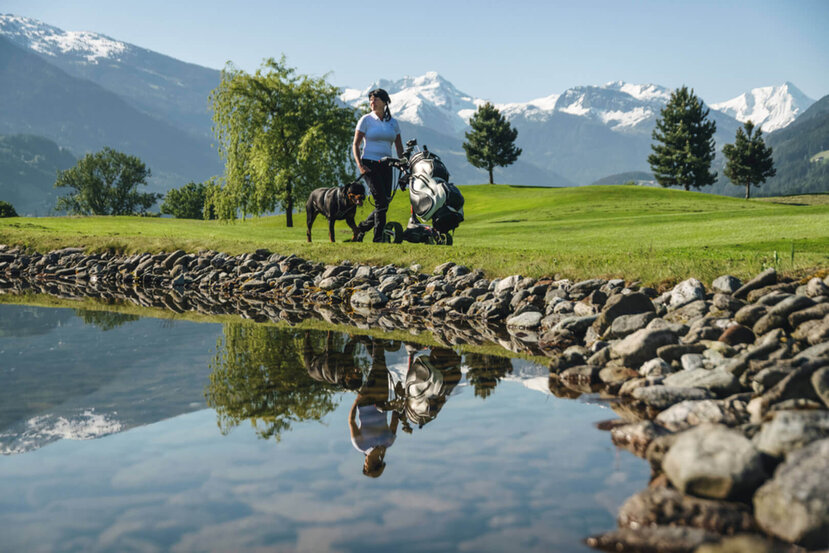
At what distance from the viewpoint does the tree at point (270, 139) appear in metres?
40.4

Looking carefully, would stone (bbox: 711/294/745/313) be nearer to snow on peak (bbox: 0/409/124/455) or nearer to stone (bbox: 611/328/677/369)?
stone (bbox: 611/328/677/369)

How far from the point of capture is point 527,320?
12453 mm

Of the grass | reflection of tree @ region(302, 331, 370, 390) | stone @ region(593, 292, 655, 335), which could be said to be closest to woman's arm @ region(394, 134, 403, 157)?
the grass

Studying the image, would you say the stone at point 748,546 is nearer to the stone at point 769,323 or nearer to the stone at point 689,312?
the stone at point 769,323

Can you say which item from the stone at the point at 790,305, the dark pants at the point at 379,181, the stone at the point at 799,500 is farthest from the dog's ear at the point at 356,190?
the stone at the point at 799,500

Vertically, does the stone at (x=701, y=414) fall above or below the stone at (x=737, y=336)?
below

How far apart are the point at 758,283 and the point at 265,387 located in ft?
23.5

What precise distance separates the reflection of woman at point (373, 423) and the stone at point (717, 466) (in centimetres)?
216

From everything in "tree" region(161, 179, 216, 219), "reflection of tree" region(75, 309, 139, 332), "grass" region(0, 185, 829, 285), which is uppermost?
"tree" region(161, 179, 216, 219)

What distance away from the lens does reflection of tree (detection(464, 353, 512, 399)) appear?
8.31 meters

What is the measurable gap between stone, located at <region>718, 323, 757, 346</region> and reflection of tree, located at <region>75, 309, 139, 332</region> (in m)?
9.88

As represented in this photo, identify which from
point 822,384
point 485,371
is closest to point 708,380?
point 822,384

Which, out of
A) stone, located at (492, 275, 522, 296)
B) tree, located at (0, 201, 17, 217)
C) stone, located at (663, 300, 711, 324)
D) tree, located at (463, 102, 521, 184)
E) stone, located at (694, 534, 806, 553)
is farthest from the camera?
tree, located at (463, 102, 521, 184)

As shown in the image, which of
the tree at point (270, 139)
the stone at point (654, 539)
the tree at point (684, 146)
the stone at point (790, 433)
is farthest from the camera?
the tree at point (684, 146)
